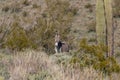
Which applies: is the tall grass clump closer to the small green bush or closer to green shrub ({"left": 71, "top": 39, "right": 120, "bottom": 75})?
the small green bush

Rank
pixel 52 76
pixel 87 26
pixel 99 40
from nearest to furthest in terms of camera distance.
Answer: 1. pixel 52 76
2. pixel 99 40
3. pixel 87 26

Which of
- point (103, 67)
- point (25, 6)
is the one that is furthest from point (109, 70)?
point (25, 6)

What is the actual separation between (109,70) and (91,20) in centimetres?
1236

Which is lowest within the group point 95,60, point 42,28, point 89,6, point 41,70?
point 89,6

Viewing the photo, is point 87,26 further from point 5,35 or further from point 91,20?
point 5,35

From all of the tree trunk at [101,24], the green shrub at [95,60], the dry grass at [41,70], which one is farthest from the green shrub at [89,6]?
the dry grass at [41,70]

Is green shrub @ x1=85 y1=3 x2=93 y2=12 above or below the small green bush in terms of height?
above

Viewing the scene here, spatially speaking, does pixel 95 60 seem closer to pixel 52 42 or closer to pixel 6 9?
pixel 52 42

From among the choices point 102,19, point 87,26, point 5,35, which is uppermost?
point 102,19

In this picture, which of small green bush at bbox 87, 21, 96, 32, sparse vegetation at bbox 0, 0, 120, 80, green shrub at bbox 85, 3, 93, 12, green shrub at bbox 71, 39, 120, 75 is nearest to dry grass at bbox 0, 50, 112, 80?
sparse vegetation at bbox 0, 0, 120, 80

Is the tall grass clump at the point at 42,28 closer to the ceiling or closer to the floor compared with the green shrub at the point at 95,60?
closer to the floor

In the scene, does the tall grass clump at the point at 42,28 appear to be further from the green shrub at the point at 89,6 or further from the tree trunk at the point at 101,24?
the tree trunk at the point at 101,24

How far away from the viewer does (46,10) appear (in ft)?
68.0

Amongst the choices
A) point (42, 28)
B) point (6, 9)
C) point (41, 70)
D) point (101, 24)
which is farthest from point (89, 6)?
point (41, 70)
